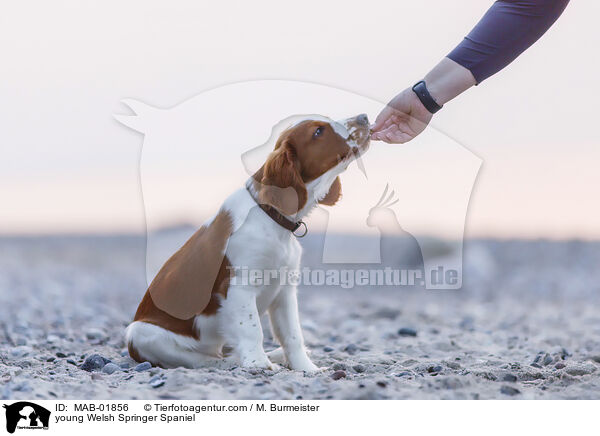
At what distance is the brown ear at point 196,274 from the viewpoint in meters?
5.27

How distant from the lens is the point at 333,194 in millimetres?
5656

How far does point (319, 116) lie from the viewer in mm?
Answer: 5500

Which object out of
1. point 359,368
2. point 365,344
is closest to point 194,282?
point 359,368

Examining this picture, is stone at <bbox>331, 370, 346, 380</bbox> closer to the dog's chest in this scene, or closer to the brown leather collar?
the dog's chest

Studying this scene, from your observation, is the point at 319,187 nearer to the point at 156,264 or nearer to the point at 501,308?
the point at 156,264

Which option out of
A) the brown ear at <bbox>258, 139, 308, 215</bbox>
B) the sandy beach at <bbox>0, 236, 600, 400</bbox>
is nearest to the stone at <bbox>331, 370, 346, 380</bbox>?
the sandy beach at <bbox>0, 236, 600, 400</bbox>

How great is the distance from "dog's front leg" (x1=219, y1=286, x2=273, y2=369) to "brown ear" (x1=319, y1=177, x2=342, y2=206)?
35.6 inches

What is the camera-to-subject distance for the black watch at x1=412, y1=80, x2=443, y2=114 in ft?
18.1

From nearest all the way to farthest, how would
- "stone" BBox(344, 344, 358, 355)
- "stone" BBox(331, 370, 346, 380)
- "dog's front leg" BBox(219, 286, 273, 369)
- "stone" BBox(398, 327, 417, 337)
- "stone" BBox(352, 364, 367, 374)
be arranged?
"stone" BBox(331, 370, 346, 380), "dog's front leg" BBox(219, 286, 273, 369), "stone" BBox(352, 364, 367, 374), "stone" BBox(344, 344, 358, 355), "stone" BBox(398, 327, 417, 337)

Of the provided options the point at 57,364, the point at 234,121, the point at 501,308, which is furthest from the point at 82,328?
the point at 501,308

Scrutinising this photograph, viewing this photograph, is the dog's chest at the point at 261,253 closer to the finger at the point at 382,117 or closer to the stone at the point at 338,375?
the stone at the point at 338,375

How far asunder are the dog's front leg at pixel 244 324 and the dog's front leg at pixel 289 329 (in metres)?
0.32
